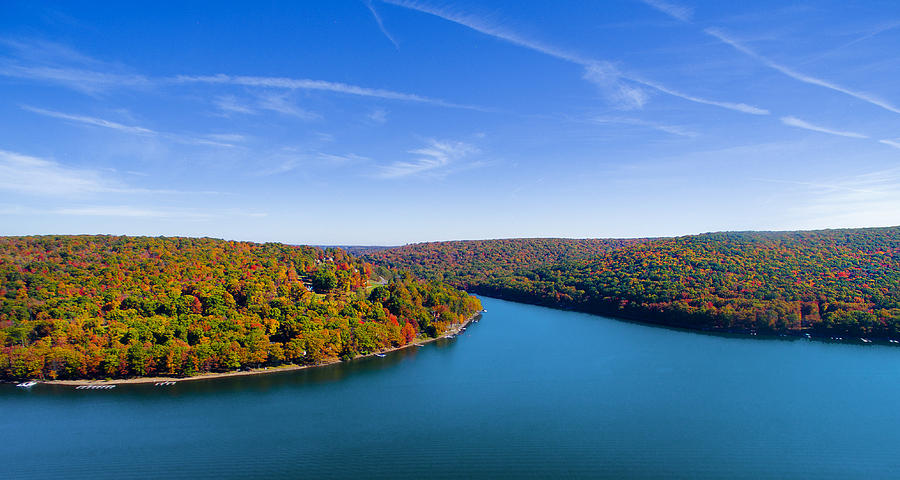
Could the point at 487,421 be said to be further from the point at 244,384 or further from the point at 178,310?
the point at 178,310

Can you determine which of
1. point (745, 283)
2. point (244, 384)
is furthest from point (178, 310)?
point (745, 283)

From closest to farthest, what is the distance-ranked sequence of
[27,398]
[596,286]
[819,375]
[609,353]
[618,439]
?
[618,439] < [27,398] < [819,375] < [609,353] < [596,286]

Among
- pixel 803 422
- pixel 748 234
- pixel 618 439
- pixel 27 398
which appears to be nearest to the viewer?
pixel 618 439

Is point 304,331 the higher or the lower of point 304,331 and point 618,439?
the higher

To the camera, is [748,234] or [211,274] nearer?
[211,274]

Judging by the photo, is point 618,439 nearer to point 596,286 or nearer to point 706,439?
point 706,439

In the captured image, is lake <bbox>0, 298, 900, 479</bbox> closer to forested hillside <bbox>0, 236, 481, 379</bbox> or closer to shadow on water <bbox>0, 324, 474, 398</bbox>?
shadow on water <bbox>0, 324, 474, 398</bbox>

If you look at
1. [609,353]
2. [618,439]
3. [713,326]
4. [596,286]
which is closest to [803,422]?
[618,439]
